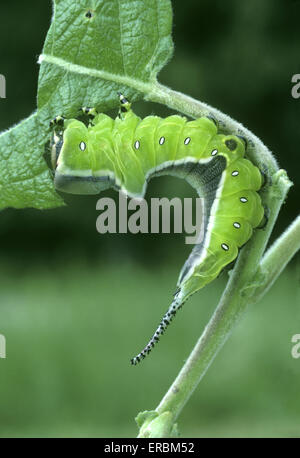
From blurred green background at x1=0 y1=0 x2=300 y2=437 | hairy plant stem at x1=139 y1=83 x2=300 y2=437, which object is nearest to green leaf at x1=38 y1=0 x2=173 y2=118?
hairy plant stem at x1=139 y1=83 x2=300 y2=437

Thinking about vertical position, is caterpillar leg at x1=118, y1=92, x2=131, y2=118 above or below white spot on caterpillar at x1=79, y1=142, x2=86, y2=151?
above

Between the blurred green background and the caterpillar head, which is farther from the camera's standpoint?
A: the blurred green background

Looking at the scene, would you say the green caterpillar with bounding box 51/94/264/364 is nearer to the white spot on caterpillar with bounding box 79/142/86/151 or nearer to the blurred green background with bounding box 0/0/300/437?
the white spot on caterpillar with bounding box 79/142/86/151

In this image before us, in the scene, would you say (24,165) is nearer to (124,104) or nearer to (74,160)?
(74,160)

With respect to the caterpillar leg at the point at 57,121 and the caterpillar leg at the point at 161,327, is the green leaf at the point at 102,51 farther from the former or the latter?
the caterpillar leg at the point at 161,327

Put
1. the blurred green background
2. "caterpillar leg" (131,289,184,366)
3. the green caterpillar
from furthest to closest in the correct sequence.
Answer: the blurred green background < the green caterpillar < "caterpillar leg" (131,289,184,366)

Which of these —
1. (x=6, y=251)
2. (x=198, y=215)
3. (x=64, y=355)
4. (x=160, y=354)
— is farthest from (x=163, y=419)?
(x=6, y=251)

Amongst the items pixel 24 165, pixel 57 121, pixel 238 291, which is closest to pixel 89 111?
pixel 57 121
